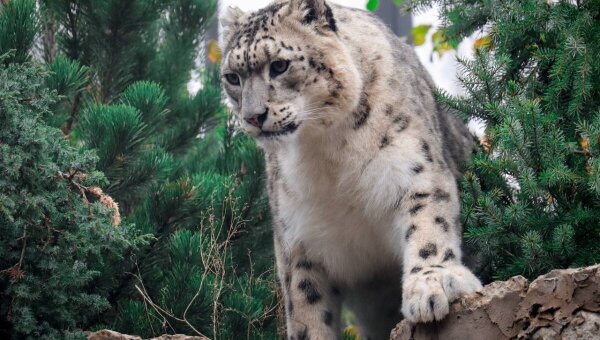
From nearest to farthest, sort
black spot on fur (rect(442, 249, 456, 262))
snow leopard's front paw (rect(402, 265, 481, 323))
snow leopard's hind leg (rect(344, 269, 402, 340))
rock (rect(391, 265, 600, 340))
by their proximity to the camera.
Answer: rock (rect(391, 265, 600, 340)) < snow leopard's front paw (rect(402, 265, 481, 323)) < black spot on fur (rect(442, 249, 456, 262)) < snow leopard's hind leg (rect(344, 269, 402, 340))

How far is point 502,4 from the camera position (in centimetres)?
460

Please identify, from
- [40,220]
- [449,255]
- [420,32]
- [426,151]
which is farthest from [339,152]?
[420,32]

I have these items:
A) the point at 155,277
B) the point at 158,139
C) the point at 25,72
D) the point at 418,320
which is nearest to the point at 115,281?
the point at 155,277

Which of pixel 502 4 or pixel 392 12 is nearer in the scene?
pixel 502 4

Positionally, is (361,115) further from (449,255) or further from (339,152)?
(449,255)

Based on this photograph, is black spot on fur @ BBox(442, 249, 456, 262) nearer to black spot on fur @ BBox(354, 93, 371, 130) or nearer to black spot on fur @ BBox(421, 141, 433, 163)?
black spot on fur @ BBox(421, 141, 433, 163)

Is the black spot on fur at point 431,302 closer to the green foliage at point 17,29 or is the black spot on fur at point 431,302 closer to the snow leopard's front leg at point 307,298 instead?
the snow leopard's front leg at point 307,298

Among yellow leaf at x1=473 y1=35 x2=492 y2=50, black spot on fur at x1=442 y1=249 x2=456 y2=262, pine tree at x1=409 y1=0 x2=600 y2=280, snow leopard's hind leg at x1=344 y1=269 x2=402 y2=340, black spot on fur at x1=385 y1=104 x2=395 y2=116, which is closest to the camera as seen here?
pine tree at x1=409 y1=0 x2=600 y2=280

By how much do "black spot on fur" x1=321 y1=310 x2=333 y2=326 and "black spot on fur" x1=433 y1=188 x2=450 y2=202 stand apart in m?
0.92

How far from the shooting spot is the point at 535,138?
4066mm

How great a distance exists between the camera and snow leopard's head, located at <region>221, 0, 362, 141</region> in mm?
4434

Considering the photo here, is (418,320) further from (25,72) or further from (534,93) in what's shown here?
(25,72)

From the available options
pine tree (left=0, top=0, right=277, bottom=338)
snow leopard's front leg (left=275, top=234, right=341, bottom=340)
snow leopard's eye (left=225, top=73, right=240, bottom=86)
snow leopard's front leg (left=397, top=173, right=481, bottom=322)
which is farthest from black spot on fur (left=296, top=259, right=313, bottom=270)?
snow leopard's eye (left=225, top=73, right=240, bottom=86)

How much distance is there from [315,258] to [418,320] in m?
1.20
